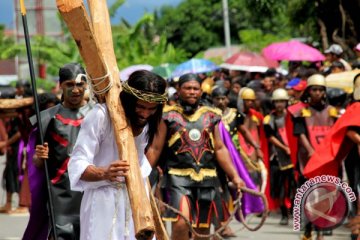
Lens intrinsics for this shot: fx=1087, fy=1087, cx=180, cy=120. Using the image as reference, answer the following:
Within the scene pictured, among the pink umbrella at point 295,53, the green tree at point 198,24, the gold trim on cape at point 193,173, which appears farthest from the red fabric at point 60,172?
the green tree at point 198,24

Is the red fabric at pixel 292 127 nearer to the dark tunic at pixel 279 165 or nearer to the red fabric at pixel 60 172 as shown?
the dark tunic at pixel 279 165

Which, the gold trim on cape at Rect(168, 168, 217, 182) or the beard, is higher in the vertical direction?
the beard

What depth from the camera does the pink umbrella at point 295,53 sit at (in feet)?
67.5

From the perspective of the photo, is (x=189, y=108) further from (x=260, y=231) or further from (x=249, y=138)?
(x=260, y=231)

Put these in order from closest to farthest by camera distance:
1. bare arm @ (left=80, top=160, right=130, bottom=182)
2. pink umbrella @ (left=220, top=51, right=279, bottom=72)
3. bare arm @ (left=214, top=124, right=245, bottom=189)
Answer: bare arm @ (left=80, top=160, right=130, bottom=182) < bare arm @ (left=214, top=124, right=245, bottom=189) < pink umbrella @ (left=220, top=51, right=279, bottom=72)

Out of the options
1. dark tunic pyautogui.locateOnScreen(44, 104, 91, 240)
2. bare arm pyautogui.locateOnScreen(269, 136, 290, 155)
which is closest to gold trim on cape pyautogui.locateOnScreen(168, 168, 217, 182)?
dark tunic pyautogui.locateOnScreen(44, 104, 91, 240)

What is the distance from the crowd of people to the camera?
240 inches

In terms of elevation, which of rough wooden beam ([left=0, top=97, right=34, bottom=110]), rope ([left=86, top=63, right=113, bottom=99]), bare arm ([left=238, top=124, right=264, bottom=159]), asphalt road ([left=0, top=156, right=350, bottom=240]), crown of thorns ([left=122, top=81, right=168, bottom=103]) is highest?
rope ([left=86, top=63, right=113, bottom=99])

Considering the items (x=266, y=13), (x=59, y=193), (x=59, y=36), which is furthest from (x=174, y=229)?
(x=59, y=36)

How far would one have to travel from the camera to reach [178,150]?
9.34 m

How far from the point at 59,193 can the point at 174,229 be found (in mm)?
1328

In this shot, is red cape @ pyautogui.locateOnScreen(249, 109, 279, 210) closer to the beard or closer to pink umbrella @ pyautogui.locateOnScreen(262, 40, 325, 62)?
the beard

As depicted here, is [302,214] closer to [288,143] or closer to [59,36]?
[288,143]

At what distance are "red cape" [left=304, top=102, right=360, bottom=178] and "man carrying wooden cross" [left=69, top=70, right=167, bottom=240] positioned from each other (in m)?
3.26
